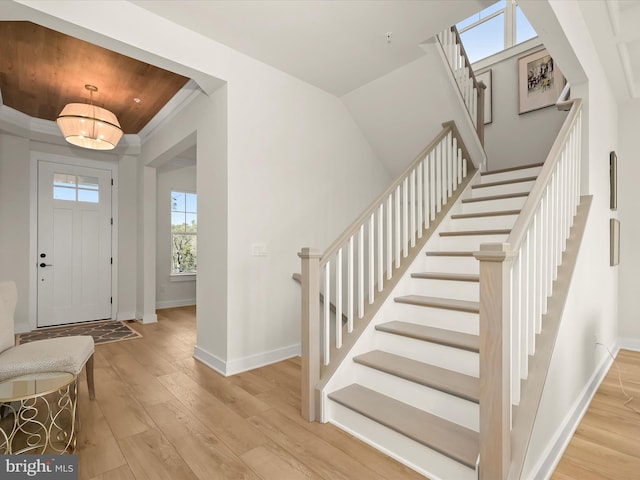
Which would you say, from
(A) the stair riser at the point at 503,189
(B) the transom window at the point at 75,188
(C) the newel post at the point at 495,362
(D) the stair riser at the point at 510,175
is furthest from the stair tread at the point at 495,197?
(B) the transom window at the point at 75,188

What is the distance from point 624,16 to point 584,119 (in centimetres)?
74

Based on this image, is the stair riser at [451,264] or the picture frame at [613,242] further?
the picture frame at [613,242]

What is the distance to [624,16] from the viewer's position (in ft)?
8.20

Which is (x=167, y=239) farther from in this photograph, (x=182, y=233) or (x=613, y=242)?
(x=613, y=242)

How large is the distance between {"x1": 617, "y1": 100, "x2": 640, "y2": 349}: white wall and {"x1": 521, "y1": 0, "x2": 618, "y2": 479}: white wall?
0.51 meters

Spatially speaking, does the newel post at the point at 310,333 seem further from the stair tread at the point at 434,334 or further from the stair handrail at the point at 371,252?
the stair tread at the point at 434,334

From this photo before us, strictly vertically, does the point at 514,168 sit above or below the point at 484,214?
above

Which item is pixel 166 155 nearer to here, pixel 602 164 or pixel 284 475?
pixel 284 475

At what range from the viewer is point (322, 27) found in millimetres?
2781

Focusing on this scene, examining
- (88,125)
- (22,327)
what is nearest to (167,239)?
(22,327)

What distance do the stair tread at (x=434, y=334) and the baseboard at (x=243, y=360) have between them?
1262 millimetres

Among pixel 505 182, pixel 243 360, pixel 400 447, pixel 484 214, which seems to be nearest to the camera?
pixel 400 447

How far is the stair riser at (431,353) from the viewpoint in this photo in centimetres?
209

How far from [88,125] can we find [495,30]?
17.5 feet
